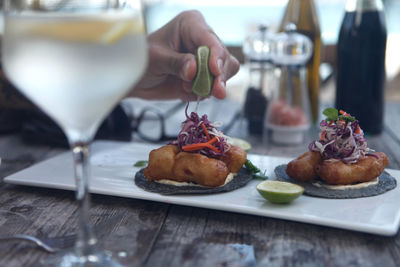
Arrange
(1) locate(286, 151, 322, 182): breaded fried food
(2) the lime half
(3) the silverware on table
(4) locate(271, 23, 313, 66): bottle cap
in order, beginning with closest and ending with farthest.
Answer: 1. (3) the silverware on table
2. (2) the lime half
3. (1) locate(286, 151, 322, 182): breaded fried food
4. (4) locate(271, 23, 313, 66): bottle cap

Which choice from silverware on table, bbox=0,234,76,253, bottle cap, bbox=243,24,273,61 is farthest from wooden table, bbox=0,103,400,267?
bottle cap, bbox=243,24,273,61

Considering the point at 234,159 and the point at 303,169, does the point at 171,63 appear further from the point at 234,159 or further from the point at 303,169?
the point at 303,169

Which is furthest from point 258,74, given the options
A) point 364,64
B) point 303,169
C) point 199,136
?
point 303,169

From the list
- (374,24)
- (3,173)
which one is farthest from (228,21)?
(3,173)

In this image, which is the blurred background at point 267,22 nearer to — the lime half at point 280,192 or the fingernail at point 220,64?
the fingernail at point 220,64

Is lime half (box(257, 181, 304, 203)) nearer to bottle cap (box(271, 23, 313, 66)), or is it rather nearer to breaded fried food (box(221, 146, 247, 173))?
breaded fried food (box(221, 146, 247, 173))

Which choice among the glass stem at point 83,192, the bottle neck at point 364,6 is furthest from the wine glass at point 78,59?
the bottle neck at point 364,6

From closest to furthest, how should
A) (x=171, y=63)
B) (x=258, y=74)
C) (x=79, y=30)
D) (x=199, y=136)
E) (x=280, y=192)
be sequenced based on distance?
(x=79, y=30), (x=280, y=192), (x=199, y=136), (x=171, y=63), (x=258, y=74)
